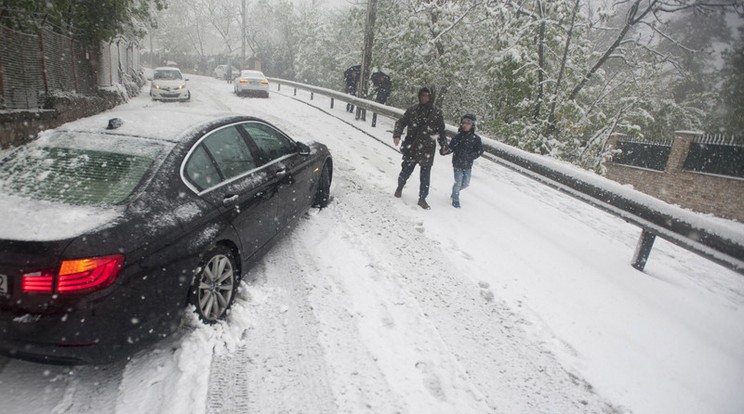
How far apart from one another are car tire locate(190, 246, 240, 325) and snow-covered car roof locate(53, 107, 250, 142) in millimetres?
1015

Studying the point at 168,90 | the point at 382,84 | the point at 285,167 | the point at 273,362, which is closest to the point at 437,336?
the point at 273,362

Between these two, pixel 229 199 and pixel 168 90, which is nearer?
pixel 229 199

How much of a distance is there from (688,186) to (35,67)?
19034 mm

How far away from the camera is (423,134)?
6145 millimetres

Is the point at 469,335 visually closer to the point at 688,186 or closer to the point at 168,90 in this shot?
the point at 688,186

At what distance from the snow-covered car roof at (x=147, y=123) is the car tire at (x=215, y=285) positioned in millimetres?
1015

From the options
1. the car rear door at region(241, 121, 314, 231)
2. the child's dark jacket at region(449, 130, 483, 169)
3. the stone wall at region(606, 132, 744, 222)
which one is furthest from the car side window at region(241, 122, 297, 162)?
the stone wall at region(606, 132, 744, 222)

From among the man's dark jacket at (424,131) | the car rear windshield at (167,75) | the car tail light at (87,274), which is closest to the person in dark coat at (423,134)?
the man's dark jacket at (424,131)

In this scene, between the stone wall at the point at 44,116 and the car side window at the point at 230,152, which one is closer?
the car side window at the point at 230,152

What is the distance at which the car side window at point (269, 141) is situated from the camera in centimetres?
413

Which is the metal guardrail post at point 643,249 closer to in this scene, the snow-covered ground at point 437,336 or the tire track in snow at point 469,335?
the snow-covered ground at point 437,336

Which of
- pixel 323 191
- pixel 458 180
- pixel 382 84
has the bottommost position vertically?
pixel 323 191

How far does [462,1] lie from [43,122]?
13725mm

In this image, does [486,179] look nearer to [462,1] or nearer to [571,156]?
[571,156]
